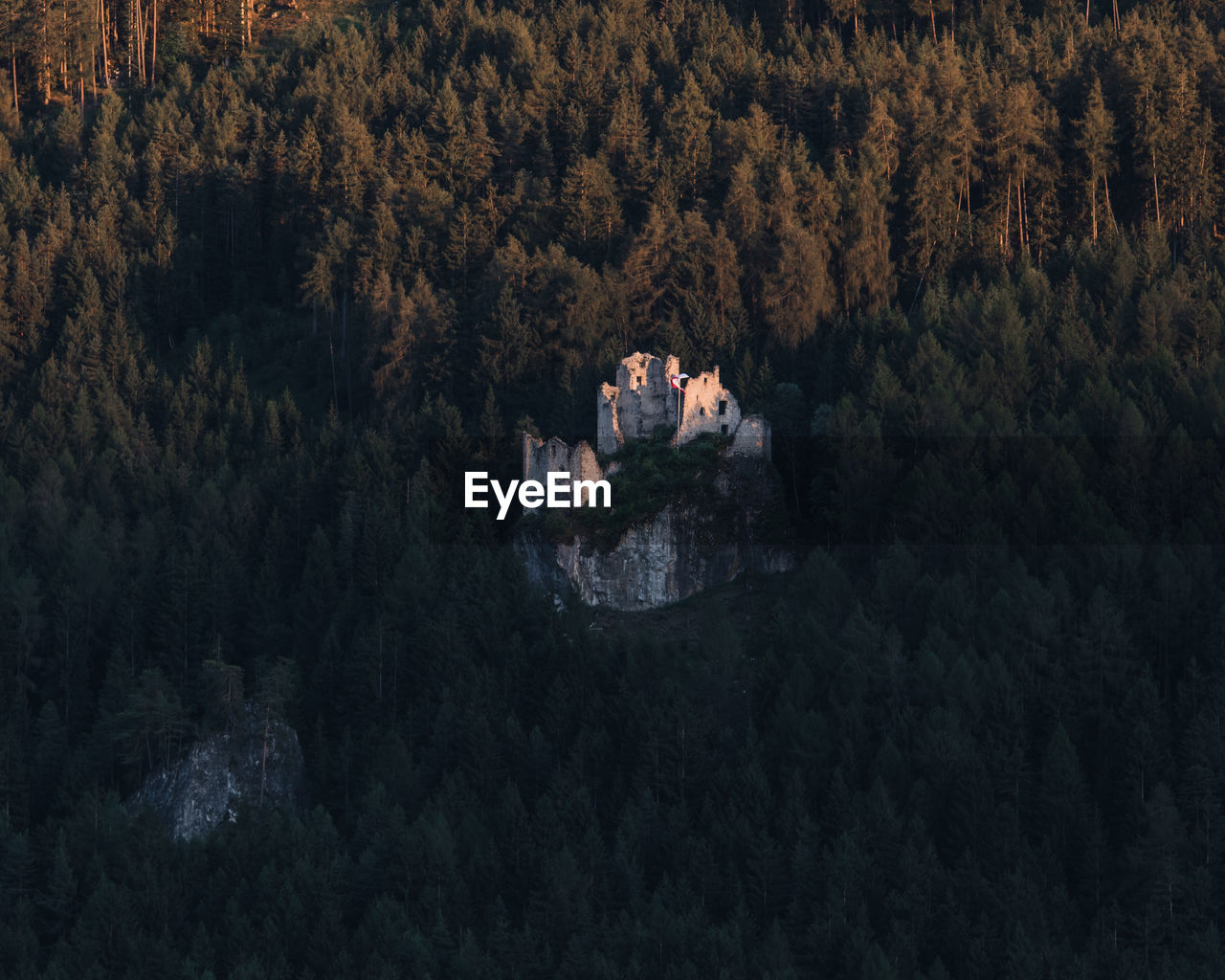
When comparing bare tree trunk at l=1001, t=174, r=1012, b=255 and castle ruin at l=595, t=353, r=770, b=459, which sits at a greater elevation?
bare tree trunk at l=1001, t=174, r=1012, b=255

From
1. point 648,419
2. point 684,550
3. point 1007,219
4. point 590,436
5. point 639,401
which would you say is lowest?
point 684,550

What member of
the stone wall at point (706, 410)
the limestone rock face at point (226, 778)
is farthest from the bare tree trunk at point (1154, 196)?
the limestone rock face at point (226, 778)

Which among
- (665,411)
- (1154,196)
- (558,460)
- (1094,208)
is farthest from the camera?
(1154,196)

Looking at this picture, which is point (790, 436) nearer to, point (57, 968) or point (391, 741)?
point (391, 741)

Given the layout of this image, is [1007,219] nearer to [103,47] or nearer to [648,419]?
[648,419]

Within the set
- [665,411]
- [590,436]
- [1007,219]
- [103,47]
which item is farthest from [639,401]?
[103,47]

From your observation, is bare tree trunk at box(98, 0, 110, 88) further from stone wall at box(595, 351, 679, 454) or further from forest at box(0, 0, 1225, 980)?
stone wall at box(595, 351, 679, 454)

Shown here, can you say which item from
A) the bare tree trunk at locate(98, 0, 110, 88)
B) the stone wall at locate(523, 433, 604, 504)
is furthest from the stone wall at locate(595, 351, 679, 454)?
the bare tree trunk at locate(98, 0, 110, 88)
